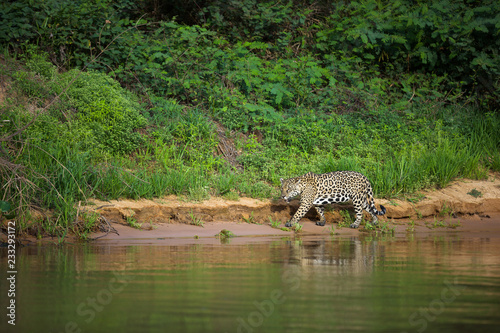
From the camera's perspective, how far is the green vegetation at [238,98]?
12656 millimetres

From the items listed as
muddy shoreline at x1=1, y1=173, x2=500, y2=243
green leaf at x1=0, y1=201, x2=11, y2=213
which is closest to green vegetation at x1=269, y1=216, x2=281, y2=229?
muddy shoreline at x1=1, y1=173, x2=500, y2=243

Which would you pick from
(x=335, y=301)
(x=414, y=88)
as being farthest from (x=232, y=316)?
(x=414, y=88)

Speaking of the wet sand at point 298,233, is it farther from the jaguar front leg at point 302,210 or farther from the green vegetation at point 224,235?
the jaguar front leg at point 302,210

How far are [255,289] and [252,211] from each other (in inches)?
265

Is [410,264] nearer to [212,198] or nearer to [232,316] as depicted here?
[232,316]

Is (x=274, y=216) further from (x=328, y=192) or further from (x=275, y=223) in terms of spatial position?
(x=328, y=192)

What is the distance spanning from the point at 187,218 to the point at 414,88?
9605 mm

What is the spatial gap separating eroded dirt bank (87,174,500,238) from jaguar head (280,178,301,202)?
50 centimetres

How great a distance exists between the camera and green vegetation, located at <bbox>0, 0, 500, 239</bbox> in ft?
41.5

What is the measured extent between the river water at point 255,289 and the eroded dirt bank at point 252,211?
1.78 m

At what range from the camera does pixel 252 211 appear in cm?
1273

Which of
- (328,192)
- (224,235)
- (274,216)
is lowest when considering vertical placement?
(224,235)

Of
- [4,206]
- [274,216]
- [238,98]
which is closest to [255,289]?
[4,206]

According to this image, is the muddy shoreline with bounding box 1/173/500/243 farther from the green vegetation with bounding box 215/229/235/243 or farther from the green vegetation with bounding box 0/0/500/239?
the green vegetation with bounding box 0/0/500/239
